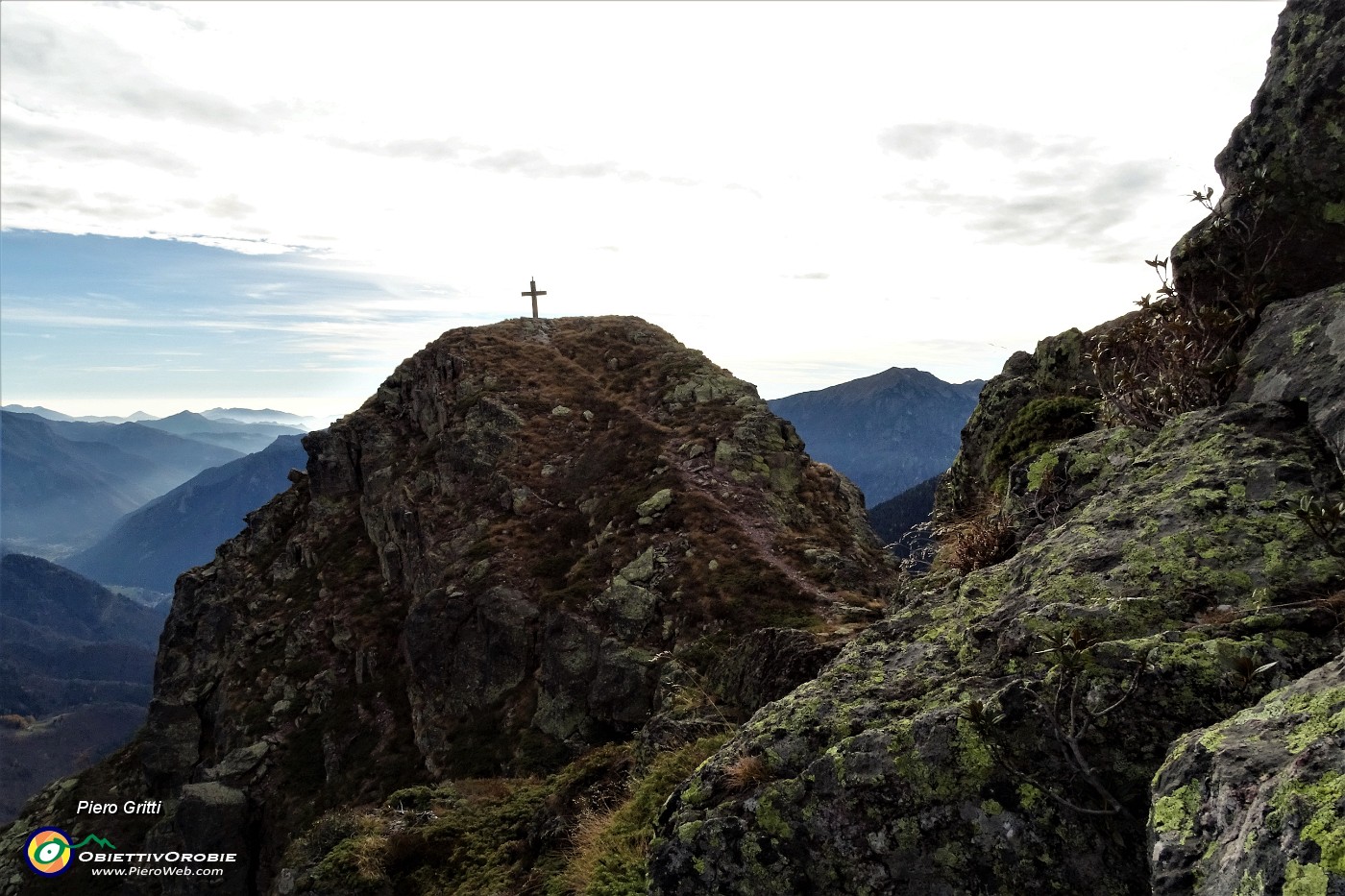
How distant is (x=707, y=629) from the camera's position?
31.9 m

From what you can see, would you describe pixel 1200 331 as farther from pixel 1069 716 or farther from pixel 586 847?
pixel 586 847

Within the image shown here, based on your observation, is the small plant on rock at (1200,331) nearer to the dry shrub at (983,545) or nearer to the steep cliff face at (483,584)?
the dry shrub at (983,545)

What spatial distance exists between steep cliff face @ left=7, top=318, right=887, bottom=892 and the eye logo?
375cm

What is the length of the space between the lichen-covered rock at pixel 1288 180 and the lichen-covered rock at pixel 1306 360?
1078 millimetres

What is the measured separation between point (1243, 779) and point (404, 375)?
6605 centimetres


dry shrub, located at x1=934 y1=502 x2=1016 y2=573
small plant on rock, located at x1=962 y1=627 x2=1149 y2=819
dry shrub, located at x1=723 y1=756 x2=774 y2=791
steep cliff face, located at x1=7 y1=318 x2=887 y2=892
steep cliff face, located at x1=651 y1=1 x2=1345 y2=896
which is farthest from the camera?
steep cliff face, located at x1=7 y1=318 x2=887 y2=892

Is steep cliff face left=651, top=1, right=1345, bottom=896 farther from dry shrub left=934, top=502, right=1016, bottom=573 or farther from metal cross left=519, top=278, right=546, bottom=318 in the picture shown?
metal cross left=519, top=278, right=546, bottom=318

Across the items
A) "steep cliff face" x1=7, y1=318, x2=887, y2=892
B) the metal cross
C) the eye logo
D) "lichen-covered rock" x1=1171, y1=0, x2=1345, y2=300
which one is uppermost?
the metal cross

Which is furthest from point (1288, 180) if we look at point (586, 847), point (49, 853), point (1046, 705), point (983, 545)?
point (49, 853)

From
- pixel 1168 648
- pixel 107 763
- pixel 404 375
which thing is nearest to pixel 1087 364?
pixel 1168 648

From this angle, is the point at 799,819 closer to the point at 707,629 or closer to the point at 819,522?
the point at 707,629

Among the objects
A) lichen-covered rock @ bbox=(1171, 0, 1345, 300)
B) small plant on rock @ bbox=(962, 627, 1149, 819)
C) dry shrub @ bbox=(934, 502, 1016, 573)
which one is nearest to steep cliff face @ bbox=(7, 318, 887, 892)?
dry shrub @ bbox=(934, 502, 1016, 573)

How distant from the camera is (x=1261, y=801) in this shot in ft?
13.9

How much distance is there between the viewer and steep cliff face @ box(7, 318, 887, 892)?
112 feet
